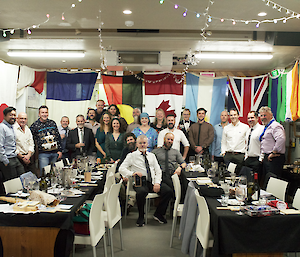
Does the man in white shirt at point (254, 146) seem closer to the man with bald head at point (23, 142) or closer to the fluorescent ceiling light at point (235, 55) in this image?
the fluorescent ceiling light at point (235, 55)

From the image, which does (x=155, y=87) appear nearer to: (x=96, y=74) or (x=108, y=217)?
(x=96, y=74)

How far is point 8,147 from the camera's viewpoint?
480 cm

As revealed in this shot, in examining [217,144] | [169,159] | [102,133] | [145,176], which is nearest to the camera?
[145,176]

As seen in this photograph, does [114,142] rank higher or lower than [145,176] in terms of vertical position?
higher

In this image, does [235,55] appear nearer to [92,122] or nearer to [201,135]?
[201,135]

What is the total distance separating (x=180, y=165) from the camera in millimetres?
5066

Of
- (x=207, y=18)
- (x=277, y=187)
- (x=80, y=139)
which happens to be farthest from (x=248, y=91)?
(x=277, y=187)

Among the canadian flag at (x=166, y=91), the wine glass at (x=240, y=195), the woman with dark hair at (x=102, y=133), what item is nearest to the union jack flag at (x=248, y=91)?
the canadian flag at (x=166, y=91)

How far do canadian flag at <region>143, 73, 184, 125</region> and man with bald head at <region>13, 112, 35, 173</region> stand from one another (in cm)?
338

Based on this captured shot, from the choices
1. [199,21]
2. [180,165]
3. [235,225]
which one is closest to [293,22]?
[199,21]

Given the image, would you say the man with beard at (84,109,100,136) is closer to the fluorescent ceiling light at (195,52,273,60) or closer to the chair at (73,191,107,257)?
the fluorescent ceiling light at (195,52,273,60)

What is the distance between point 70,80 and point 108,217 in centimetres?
559

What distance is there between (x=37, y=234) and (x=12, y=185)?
1007 mm

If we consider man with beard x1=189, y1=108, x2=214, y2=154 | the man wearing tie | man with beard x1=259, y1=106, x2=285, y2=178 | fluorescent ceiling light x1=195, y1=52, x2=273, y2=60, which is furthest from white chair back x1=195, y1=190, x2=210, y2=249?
fluorescent ceiling light x1=195, y1=52, x2=273, y2=60
